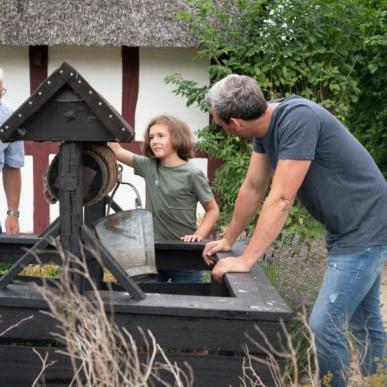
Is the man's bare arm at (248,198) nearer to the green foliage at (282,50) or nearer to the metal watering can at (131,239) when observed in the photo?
the metal watering can at (131,239)

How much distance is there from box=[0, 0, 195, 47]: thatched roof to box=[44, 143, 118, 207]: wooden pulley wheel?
16.1 ft

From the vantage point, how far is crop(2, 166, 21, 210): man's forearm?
4355 millimetres

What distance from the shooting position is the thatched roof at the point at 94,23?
7.18 m

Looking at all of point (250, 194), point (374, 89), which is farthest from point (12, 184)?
point (374, 89)

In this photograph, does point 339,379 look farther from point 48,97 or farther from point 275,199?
point 48,97

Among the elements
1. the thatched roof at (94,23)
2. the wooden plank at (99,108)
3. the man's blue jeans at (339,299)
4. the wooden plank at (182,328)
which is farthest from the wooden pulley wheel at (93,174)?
the thatched roof at (94,23)

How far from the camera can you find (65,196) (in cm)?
228

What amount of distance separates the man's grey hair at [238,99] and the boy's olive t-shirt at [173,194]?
1068mm

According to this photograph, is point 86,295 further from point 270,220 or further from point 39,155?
point 39,155

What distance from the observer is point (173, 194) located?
3.63m

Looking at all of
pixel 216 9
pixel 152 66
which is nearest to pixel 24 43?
pixel 152 66

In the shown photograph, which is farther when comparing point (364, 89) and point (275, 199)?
point (364, 89)

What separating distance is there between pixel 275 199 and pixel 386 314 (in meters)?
3.18

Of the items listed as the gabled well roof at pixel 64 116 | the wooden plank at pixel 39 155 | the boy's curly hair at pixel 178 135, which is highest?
the gabled well roof at pixel 64 116
